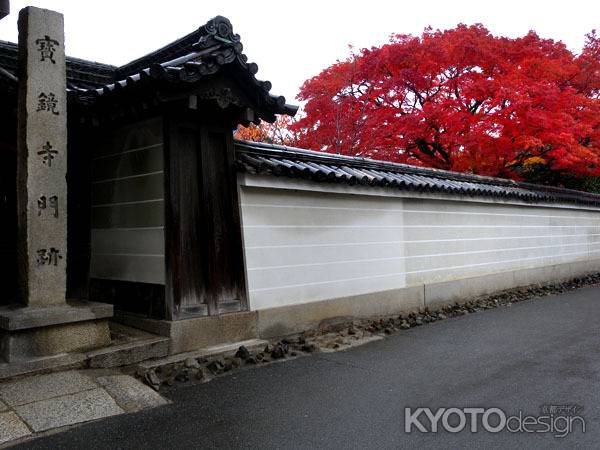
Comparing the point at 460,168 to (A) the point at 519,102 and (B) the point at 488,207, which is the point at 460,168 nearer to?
(A) the point at 519,102

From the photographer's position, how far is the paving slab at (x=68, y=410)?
4359 millimetres

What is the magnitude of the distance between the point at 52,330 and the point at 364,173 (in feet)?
19.8

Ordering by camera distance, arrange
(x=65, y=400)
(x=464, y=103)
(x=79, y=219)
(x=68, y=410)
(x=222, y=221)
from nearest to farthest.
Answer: (x=68, y=410) → (x=65, y=400) → (x=222, y=221) → (x=79, y=219) → (x=464, y=103)

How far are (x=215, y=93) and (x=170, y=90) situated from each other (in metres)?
0.58

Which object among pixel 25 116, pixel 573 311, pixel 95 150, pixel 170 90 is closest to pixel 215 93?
pixel 170 90

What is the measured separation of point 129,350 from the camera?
231 inches

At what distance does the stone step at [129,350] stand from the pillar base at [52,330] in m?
0.21

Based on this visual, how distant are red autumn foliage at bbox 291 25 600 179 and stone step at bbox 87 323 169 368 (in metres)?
12.4

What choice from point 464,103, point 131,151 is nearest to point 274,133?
point 464,103

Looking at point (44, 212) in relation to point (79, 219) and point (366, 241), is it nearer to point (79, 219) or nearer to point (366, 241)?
point (79, 219)

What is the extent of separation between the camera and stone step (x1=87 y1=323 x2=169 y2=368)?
566cm

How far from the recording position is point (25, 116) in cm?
565

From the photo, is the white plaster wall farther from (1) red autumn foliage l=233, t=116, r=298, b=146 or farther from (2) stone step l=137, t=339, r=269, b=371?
(1) red autumn foliage l=233, t=116, r=298, b=146

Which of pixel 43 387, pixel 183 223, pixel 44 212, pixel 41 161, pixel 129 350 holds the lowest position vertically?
pixel 43 387
